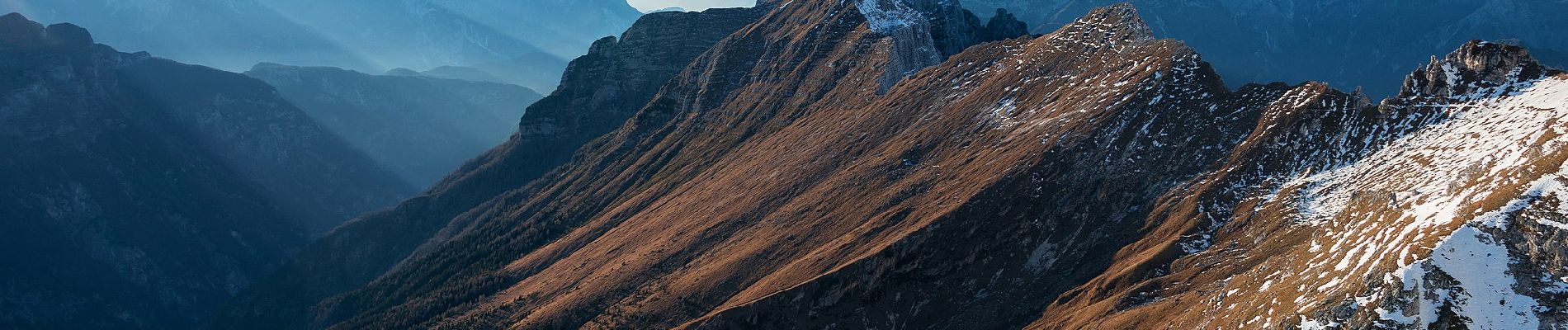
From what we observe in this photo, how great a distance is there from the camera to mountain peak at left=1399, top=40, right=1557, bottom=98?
125688mm

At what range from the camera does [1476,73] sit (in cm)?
13088

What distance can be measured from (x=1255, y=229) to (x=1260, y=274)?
43.6 ft

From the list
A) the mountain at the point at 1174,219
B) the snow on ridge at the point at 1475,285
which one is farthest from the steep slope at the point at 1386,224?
the mountain at the point at 1174,219

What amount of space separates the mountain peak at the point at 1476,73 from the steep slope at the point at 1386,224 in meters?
0.21

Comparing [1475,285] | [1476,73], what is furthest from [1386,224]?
[1476,73]

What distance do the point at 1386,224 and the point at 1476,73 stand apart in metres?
38.1

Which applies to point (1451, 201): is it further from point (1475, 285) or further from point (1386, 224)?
point (1475, 285)

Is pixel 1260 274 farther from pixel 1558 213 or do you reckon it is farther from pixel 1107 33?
pixel 1107 33

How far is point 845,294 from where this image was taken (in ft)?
511

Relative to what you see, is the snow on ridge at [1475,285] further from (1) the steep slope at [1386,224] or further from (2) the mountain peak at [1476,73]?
(2) the mountain peak at [1476,73]

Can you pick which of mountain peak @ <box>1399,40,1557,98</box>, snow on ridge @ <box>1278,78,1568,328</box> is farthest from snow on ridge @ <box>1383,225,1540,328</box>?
mountain peak @ <box>1399,40,1557,98</box>

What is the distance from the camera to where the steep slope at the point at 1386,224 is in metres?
95.7

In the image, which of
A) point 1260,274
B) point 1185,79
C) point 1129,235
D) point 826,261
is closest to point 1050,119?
point 1185,79

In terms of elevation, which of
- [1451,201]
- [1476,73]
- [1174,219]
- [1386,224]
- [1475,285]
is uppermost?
[1476,73]
